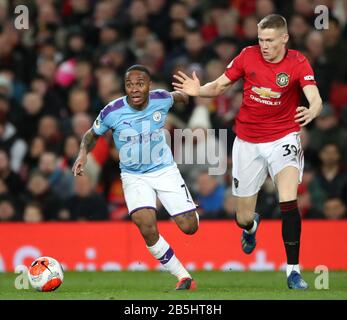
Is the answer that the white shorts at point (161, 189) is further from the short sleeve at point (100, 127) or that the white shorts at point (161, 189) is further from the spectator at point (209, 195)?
the spectator at point (209, 195)

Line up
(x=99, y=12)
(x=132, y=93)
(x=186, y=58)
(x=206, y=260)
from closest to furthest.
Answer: (x=132, y=93)
(x=206, y=260)
(x=186, y=58)
(x=99, y=12)

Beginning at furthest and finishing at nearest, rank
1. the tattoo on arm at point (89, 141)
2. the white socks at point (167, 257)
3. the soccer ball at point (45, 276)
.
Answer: the tattoo on arm at point (89, 141) → the white socks at point (167, 257) → the soccer ball at point (45, 276)

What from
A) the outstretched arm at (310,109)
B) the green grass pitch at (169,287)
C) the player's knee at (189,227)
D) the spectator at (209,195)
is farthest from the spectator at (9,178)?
the outstretched arm at (310,109)

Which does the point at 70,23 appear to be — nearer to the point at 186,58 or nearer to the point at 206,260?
the point at 186,58

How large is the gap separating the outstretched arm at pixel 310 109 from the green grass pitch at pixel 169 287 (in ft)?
5.23

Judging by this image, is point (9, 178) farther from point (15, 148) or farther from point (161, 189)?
point (161, 189)

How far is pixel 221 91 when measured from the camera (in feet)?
36.9

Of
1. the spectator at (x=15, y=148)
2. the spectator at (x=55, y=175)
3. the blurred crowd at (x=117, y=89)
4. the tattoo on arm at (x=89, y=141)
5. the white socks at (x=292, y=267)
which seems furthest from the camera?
the spectator at (x=15, y=148)

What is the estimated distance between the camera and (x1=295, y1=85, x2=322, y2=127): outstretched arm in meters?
10.3

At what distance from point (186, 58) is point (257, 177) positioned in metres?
5.37

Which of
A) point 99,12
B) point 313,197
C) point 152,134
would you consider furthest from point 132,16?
point 152,134

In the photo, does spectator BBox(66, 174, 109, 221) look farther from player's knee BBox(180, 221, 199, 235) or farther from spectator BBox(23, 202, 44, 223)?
player's knee BBox(180, 221, 199, 235)

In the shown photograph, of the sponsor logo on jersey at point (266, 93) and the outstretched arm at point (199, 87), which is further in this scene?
the outstretched arm at point (199, 87)

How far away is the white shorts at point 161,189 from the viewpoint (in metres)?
11.1
